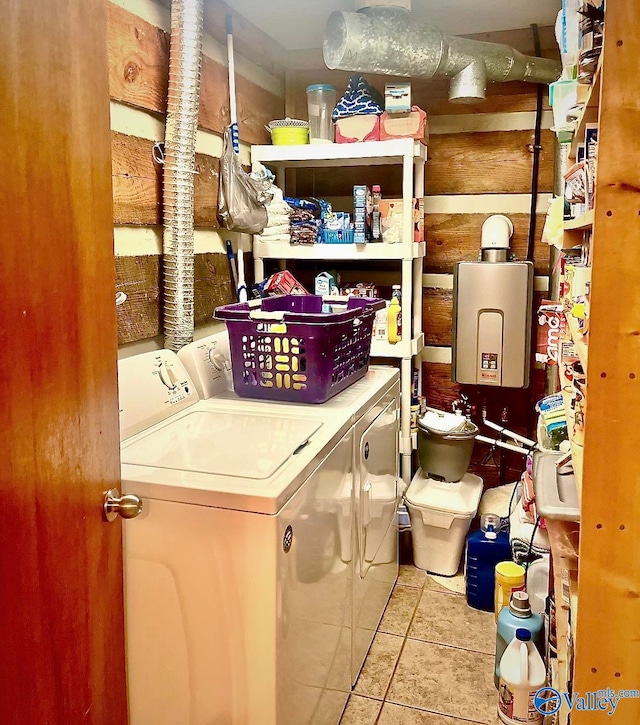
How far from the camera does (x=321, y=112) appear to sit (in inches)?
120

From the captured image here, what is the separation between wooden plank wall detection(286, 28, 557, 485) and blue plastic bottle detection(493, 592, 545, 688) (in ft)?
4.32

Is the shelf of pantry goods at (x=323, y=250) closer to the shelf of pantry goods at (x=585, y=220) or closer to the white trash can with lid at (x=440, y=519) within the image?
the white trash can with lid at (x=440, y=519)

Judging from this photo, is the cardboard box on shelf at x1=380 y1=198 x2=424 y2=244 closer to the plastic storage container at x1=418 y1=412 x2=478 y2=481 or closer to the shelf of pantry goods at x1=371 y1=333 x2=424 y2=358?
the shelf of pantry goods at x1=371 y1=333 x2=424 y2=358

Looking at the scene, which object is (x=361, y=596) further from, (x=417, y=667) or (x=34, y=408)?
(x=34, y=408)

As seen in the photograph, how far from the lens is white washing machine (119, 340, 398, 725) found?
57.6 inches

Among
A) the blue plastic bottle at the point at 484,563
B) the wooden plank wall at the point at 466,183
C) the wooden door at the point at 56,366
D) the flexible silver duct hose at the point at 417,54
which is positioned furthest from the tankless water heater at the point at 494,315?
the wooden door at the point at 56,366

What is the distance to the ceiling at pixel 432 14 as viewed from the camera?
2771 millimetres

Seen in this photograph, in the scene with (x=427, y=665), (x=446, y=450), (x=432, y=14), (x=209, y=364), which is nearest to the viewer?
(x=209, y=364)

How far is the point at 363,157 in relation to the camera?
9.46 ft

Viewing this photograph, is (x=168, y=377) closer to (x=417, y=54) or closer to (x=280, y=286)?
(x=280, y=286)

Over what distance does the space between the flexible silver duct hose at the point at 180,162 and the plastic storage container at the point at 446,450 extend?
1.30 meters

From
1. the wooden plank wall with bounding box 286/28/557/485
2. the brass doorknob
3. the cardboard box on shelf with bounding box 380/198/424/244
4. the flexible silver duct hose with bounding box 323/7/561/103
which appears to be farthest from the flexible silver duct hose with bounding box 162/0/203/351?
the wooden plank wall with bounding box 286/28/557/485

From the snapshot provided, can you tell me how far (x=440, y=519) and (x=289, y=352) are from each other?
1.21 m

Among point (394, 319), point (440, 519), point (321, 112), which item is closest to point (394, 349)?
point (394, 319)
